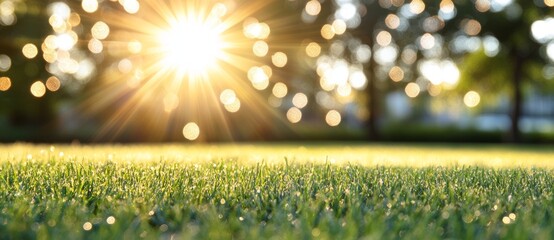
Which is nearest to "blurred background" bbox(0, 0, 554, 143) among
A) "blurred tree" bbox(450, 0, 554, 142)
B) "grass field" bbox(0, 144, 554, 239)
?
"blurred tree" bbox(450, 0, 554, 142)

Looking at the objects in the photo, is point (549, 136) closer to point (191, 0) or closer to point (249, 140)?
point (249, 140)

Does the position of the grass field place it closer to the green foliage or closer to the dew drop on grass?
the dew drop on grass

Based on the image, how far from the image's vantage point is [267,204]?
4801mm

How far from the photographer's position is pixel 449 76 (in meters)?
37.7

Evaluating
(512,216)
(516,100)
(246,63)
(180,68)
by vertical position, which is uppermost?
(246,63)

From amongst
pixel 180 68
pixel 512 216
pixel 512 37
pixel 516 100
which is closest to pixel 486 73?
pixel 516 100

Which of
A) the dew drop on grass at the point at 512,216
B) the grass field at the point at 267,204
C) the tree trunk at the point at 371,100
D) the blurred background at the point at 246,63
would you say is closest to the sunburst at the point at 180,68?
the blurred background at the point at 246,63

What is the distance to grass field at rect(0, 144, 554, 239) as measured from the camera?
3.91m

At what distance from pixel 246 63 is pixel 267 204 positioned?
25991 mm

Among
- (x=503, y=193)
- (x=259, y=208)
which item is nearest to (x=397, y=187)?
(x=503, y=193)

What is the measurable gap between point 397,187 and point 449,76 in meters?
33.5

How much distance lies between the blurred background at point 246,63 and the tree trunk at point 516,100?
9 cm

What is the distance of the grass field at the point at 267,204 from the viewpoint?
391 centimetres

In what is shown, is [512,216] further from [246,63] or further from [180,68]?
[246,63]
